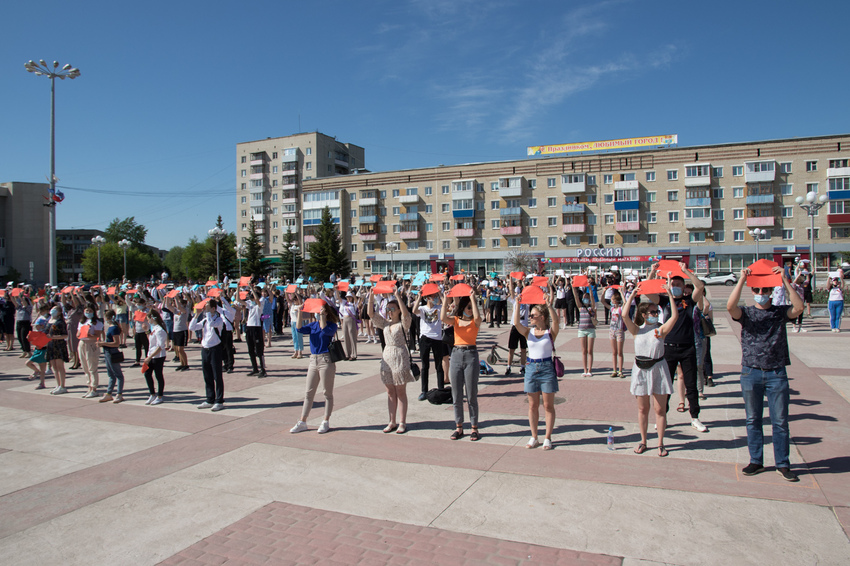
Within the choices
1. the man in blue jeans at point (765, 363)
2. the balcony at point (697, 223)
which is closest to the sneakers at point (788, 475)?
the man in blue jeans at point (765, 363)

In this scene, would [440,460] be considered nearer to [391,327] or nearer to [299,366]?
[391,327]

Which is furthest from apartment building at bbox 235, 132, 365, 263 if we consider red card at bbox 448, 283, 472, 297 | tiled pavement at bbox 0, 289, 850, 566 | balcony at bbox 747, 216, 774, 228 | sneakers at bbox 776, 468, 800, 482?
sneakers at bbox 776, 468, 800, 482

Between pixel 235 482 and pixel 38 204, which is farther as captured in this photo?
pixel 38 204

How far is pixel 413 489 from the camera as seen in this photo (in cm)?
523

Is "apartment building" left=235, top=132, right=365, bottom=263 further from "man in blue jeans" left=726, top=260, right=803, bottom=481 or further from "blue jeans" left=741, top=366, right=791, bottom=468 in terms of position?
"blue jeans" left=741, top=366, right=791, bottom=468

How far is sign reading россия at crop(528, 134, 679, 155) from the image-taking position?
63.8 meters

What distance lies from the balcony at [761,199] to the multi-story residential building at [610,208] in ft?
0.33

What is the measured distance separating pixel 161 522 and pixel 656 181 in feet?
224

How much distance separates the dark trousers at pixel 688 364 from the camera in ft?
22.8

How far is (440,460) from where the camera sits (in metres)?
6.04

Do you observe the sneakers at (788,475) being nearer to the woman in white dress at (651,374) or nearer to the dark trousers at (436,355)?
the woman in white dress at (651,374)

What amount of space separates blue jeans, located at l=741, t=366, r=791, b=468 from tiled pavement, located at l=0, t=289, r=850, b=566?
25 centimetres

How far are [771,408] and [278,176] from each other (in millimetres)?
89840

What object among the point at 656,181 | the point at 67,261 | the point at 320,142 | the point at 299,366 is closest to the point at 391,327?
the point at 299,366
